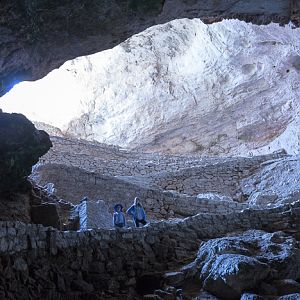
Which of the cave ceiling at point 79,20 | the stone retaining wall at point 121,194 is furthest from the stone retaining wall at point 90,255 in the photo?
the stone retaining wall at point 121,194

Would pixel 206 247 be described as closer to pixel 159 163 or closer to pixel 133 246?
pixel 133 246

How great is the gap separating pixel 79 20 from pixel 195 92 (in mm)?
18366

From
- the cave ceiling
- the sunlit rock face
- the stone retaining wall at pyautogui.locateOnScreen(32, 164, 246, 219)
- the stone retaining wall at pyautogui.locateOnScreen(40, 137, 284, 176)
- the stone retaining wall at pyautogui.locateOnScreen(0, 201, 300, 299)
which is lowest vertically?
the stone retaining wall at pyautogui.locateOnScreen(0, 201, 300, 299)

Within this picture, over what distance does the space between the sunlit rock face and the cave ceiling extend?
Answer: 448 inches

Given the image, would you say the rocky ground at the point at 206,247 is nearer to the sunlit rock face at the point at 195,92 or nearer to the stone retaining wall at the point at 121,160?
the stone retaining wall at the point at 121,160

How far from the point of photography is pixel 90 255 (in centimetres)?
732

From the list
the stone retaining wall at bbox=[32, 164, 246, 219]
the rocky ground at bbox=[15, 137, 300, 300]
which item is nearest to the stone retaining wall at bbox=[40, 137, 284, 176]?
the rocky ground at bbox=[15, 137, 300, 300]

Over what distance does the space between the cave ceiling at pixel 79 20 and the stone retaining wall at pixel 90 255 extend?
3.00 m

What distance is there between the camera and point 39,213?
9.35 metres

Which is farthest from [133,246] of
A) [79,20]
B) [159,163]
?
[159,163]

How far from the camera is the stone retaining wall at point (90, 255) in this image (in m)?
6.21

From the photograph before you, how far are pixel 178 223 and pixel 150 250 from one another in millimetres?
1081

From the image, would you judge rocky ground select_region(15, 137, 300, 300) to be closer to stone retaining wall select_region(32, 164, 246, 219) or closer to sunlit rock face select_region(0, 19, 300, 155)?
stone retaining wall select_region(32, 164, 246, 219)

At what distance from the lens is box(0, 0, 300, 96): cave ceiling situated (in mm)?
7867
